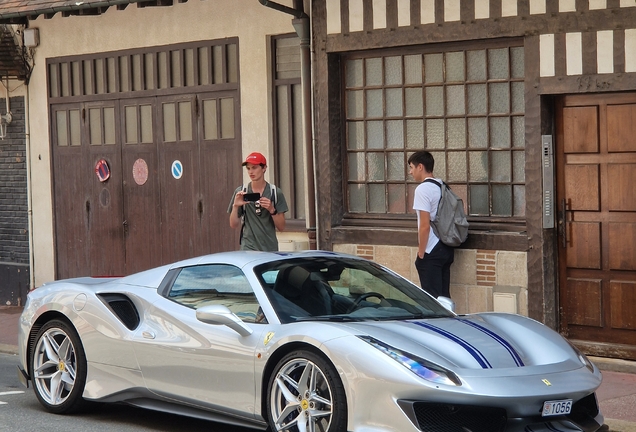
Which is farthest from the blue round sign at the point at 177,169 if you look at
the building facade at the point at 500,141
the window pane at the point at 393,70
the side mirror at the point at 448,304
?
the side mirror at the point at 448,304

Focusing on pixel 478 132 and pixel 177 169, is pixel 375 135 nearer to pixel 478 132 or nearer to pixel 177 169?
pixel 478 132

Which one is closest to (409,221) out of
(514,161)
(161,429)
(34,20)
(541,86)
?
(514,161)

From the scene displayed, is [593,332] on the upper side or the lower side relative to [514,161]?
lower

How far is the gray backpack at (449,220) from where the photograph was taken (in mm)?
11023

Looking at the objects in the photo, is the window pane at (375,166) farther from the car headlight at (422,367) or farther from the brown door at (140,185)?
the car headlight at (422,367)

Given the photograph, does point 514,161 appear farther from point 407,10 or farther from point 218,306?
point 218,306

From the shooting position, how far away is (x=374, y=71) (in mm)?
12398

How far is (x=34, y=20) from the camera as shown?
1647 centimetres

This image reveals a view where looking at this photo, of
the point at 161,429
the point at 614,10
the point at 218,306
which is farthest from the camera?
the point at 614,10

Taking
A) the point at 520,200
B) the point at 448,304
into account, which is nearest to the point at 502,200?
the point at 520,200

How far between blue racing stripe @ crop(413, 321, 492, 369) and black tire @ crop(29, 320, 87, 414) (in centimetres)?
271

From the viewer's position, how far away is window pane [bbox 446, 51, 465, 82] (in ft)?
38.2

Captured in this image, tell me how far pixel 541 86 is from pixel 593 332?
2362 millimetres

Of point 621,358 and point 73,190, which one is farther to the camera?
point 73,190
